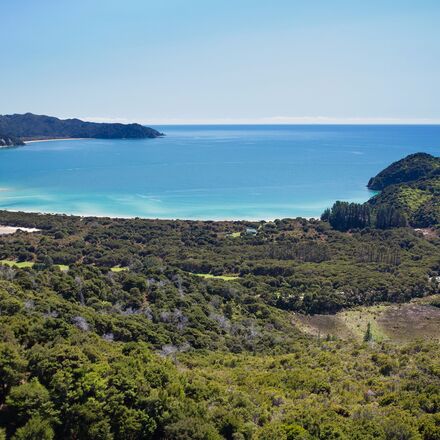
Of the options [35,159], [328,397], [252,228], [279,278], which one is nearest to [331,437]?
[328,397]

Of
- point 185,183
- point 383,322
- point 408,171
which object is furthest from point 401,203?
point 185,183

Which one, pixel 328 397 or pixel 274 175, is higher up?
pixel 274 175

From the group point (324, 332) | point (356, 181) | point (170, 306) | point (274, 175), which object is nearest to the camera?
point (170, 306)

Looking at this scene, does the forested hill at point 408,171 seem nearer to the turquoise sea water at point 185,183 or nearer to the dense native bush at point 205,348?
the turquoise sea water at point 185,183

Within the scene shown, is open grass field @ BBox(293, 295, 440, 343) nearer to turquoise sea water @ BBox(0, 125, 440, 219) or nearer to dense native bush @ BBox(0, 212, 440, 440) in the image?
dense native bush @ BBox(0, 212, 440, 440)

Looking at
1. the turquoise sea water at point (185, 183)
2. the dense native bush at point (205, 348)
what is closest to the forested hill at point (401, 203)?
the turquoise sea water at point (185, 183)

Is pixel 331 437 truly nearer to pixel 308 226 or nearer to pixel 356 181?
pixel 308 226

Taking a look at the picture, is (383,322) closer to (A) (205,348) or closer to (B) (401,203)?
(A) (205,348)

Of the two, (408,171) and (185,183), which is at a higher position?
(408,171)
